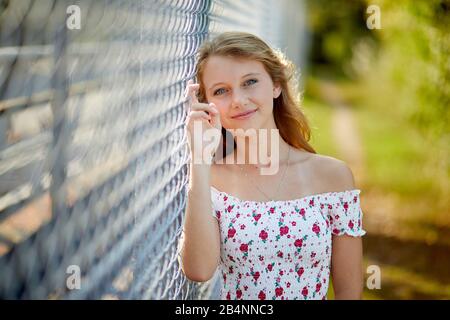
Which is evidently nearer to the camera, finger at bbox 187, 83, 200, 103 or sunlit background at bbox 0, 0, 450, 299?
sunlit background at bbox 0, 0, 450, 299

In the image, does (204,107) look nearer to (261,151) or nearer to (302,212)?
(261,151)

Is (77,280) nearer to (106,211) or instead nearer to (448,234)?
(106,211)

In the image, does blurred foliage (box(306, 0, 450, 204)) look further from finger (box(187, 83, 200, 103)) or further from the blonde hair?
finger (box(187, 83, 200, 103))

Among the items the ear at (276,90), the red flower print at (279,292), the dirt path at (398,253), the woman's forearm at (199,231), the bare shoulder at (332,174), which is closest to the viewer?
the woman's forearm at (199,231)

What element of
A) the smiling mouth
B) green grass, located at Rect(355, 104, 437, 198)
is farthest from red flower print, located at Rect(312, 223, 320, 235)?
green grass, located at Rect(355, 104, 437, 198)

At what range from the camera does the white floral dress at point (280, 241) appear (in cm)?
235

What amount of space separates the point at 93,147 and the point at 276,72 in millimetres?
1004

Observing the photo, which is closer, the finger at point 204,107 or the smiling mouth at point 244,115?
the finger at point 204,107

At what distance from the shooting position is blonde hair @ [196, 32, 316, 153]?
96.8 inches

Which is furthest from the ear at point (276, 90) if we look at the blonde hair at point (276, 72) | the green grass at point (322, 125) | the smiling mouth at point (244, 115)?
the green grass at point (322, 125)

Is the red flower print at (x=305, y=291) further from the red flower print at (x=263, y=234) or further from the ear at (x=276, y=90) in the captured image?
the ear at (x=276, y=90)

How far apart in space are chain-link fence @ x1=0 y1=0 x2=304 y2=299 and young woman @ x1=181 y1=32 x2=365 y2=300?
164mm

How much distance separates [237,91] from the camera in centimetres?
241

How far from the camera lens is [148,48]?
2.26 m
